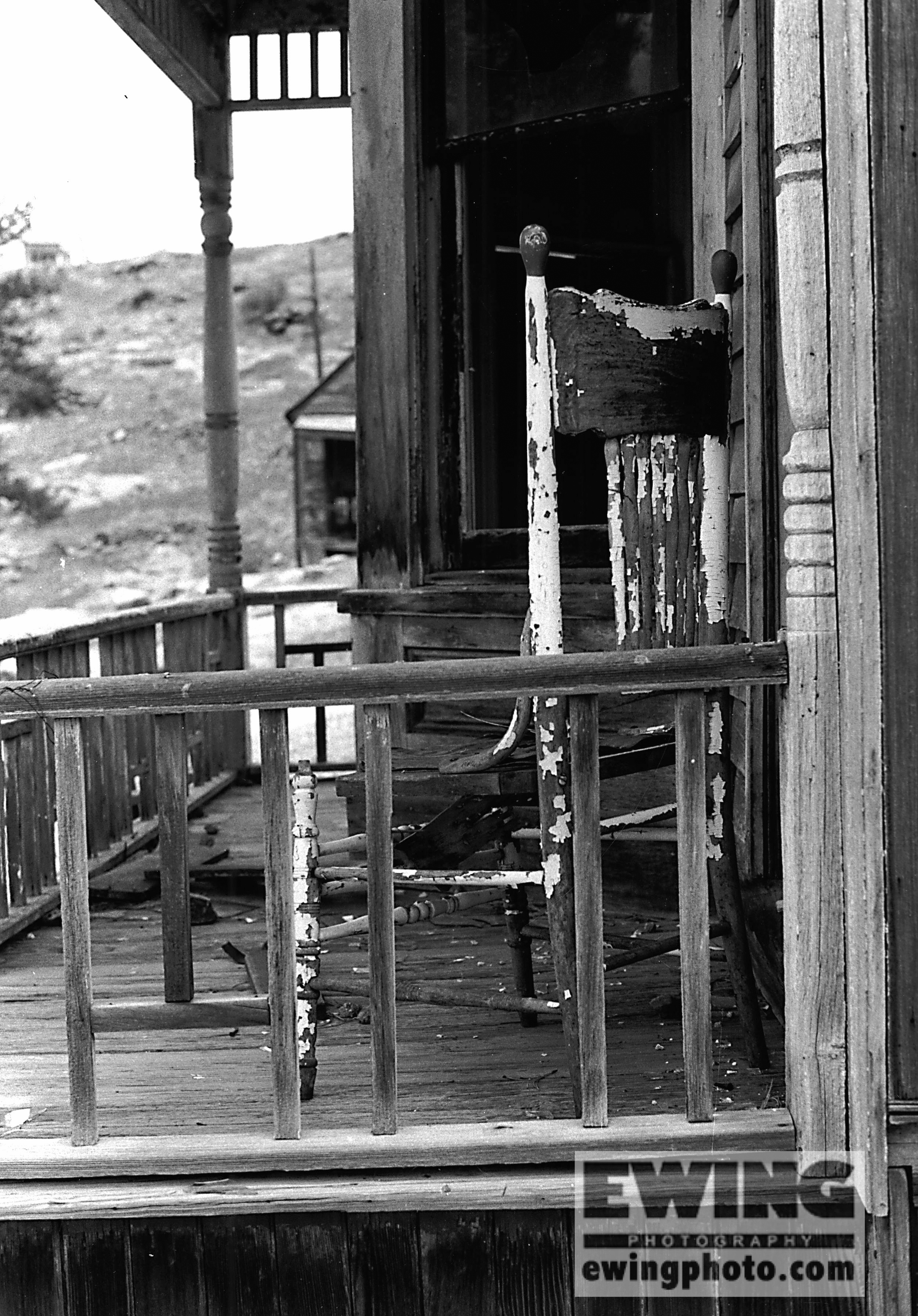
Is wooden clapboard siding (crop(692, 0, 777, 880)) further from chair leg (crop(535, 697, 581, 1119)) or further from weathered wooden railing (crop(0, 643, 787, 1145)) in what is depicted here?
weathered wooden railing (crop(0, 643, 787, 1145))

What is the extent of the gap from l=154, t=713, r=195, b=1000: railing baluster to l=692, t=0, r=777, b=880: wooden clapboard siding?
42.9 inches

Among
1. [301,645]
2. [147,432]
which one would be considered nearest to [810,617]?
[301,645]

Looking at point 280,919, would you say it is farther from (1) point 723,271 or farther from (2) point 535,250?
(1) point 723,271

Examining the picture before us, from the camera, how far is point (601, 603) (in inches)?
150

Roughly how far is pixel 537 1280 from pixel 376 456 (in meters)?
2.54

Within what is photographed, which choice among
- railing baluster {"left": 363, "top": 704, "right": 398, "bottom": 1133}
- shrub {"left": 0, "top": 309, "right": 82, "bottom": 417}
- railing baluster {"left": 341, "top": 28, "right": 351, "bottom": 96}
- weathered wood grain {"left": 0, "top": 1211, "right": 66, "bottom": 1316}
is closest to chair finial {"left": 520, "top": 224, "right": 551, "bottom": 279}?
railing baluster {"left": 363, "top": 704, "right": 398, "bottom": 1133}

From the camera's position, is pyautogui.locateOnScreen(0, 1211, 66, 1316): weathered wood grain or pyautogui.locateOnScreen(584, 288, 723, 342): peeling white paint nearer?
pyautogui.locateOnScreen(0, 1211, 66, 1316): weathered wood grain

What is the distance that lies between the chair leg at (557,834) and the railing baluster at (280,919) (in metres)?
0.48

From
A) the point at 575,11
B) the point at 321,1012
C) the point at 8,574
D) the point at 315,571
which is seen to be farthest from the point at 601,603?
the point at 8,574

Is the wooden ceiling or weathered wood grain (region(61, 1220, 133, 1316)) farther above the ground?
the wooden ceiling

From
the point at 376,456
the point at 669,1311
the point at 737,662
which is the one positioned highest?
the point at 376,456

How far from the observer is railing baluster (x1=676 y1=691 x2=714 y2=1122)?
6.86 feet

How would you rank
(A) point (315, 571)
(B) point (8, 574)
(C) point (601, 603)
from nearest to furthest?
(C) point (601, 603) < (A) point (315, 571) < (B) point (8, 574)

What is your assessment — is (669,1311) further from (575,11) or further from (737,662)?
(575,11)
